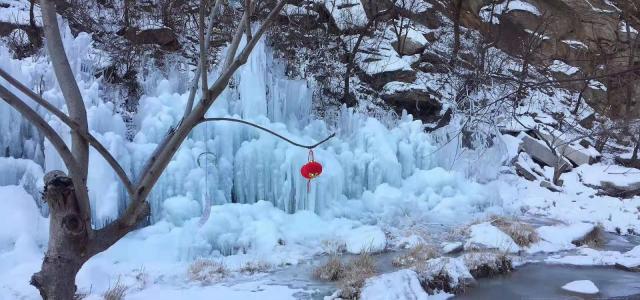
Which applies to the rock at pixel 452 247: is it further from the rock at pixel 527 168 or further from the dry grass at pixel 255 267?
the rock at pixel 527 168

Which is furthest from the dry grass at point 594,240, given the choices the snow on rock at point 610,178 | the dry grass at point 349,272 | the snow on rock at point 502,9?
the snow on rock at point 502,9

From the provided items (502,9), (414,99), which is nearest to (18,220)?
(414,99)

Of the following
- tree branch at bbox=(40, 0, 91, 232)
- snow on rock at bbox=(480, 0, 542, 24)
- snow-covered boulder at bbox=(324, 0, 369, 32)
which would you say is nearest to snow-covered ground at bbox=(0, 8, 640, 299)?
tree branch at bbox=(40, 0, 91, 232)

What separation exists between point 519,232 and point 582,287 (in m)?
1.98

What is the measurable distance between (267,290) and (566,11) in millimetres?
15165

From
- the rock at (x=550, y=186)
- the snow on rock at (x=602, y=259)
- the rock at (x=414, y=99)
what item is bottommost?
the snow on rock at (x=602, y=259)

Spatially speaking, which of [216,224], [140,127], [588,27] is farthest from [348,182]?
[588,27]

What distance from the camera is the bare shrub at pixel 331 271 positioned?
6.41 metres

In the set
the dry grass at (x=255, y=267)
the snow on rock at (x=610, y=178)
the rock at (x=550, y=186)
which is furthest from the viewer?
the rock at (x=550, y=186)

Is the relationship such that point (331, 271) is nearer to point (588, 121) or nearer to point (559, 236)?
point (559, 236)

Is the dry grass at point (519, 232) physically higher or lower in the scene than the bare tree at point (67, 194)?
lower

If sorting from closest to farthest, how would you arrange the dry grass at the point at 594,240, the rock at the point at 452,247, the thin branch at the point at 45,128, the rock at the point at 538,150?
the thin branch at the point at 45,128
the rock at the point at 452,247
the dry grass at the point at 594,240
the rock at the point at 538,150

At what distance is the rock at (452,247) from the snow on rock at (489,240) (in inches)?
3.8

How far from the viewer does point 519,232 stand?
8.37 meters
